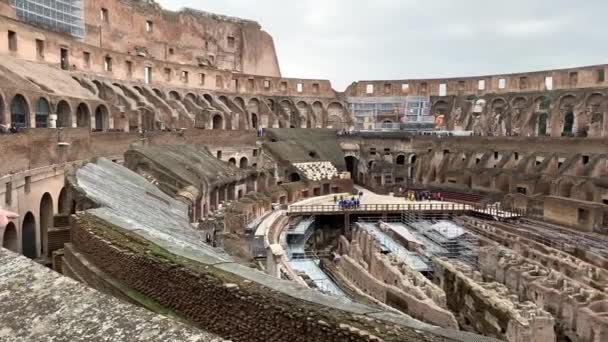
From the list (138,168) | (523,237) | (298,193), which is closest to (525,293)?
(523,237)

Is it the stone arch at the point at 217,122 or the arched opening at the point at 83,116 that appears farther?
the stone arch at the point at 217,122

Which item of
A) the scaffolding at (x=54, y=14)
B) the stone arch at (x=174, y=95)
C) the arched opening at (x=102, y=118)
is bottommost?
the arched opening at (x=102, y=118)

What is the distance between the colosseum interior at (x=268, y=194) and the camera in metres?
6.42

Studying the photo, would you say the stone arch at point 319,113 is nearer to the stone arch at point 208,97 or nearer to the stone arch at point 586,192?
the stone arch at point 208,97

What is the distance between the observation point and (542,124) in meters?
45.7

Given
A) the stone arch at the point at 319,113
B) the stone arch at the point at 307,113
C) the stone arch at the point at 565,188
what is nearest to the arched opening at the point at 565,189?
the stone arch at the point at 565,188

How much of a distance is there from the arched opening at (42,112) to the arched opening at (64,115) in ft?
6.47

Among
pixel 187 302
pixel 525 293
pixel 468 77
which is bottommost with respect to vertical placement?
pixel 525 293

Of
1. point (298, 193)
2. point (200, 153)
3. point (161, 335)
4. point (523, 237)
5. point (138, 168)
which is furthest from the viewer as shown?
point (298, 193)

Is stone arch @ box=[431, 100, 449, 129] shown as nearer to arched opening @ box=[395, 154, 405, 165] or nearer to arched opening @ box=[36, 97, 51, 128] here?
arched opening @ box=[395, 154, 405, 165]

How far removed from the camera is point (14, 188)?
14.3 m

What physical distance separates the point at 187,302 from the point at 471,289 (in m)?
12.3

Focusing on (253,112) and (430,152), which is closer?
(430,152)

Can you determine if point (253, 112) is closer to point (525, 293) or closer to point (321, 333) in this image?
point (525, 293)
